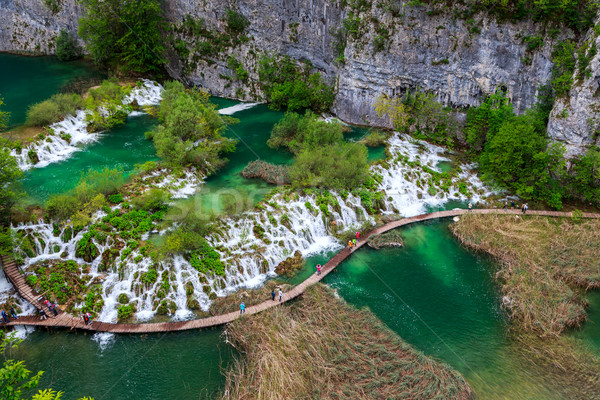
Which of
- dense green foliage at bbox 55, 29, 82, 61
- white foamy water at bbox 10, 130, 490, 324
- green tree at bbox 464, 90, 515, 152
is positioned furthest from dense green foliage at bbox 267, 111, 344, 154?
dense green foliage at bbox 55, 29, 82, 61

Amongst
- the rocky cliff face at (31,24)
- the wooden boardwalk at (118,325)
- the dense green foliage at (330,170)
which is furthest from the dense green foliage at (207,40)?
the wooden boardwalk at (118,325)

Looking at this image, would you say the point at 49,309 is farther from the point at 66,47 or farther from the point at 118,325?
the point at 66,47

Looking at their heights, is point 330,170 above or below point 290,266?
above

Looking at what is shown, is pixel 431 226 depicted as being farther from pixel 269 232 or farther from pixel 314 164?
pixel 269 232

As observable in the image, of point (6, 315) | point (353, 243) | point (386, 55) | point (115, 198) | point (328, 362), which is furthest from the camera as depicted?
point (386, 55)

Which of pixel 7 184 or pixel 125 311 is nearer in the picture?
pixel 125 311

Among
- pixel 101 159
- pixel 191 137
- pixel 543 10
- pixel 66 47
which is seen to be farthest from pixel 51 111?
pixel 543 10
